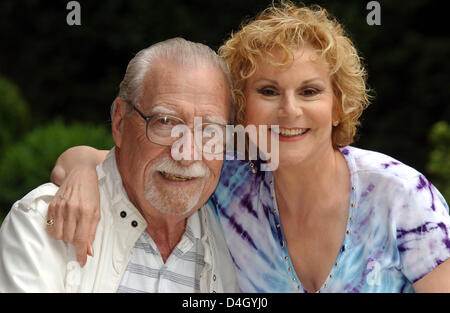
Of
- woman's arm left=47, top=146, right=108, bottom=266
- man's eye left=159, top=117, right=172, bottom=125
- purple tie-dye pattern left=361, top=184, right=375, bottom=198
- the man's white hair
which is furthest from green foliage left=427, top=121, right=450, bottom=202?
woman's arm left=47, top=146, right=108, bottom=266

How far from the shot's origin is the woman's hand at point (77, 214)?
2.13 meters

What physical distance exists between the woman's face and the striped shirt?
1.59 feet

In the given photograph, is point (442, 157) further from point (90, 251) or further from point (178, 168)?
point (90, 251)

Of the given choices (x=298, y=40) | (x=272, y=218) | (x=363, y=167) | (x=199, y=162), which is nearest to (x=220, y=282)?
(x=272, y=218)

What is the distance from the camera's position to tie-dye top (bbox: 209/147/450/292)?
7.53ft

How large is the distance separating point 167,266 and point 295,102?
785 mm

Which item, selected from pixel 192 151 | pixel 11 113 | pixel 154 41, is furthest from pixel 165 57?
pixel 154 41

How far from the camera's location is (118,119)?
244 centimetres

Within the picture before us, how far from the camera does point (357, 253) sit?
2391mm

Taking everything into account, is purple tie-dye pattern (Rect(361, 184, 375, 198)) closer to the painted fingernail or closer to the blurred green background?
the painted fingernail

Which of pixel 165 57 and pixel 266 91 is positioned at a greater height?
pixel 165 57

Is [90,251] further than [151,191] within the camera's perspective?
No
